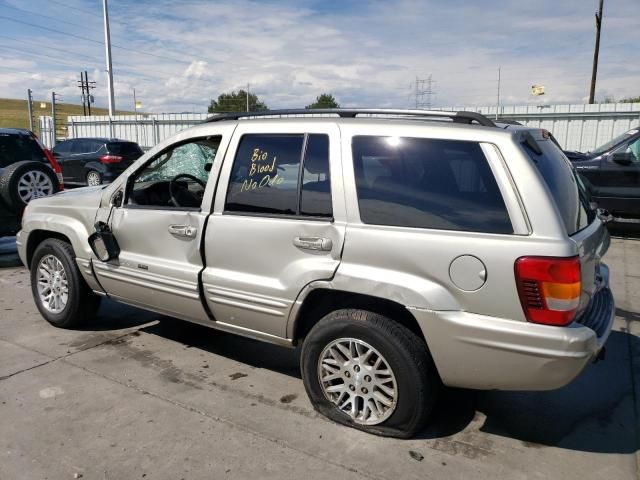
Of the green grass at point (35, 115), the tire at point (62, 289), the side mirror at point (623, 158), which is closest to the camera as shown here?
the tire at point (62, 289)

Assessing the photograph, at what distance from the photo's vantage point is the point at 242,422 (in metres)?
3.19

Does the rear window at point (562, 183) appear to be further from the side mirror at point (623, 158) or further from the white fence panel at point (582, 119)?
the white fence panel at point (582, 119)

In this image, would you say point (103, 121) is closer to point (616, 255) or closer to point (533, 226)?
point (616, 255)

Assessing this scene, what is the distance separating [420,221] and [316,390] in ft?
4.00

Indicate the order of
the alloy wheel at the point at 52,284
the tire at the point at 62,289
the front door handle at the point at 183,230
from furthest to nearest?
the alloy wheel at the point at 52,284
the tire at the point at 62,289
the front door handle at the point at 183,230

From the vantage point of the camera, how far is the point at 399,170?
2.91 metres

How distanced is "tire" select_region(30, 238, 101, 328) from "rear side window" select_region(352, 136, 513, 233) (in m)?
2.78

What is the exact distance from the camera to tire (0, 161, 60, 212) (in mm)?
6609

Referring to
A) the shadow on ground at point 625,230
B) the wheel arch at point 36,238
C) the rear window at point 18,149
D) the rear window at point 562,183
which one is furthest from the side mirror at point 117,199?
the shadow on ground at point 625,230

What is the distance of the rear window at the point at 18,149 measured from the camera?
24.0ft

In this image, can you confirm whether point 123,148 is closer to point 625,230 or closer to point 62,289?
point 62,289

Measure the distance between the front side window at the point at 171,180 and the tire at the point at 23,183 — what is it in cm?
339

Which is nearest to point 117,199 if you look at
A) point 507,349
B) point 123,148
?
point 507,349

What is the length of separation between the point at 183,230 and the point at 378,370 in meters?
1.64
